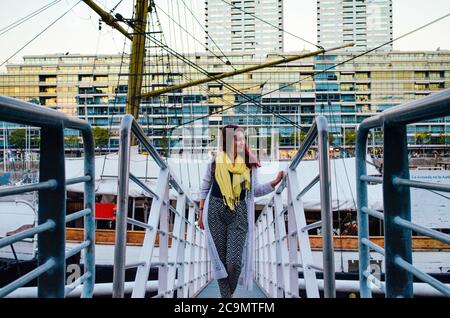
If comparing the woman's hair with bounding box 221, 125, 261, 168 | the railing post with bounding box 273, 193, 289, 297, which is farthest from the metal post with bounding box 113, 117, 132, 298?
the railing post with bounding box 273, 193, 289, 297

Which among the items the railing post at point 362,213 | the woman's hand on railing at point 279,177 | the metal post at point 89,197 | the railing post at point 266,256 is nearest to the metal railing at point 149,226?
the metal post at point 89,197

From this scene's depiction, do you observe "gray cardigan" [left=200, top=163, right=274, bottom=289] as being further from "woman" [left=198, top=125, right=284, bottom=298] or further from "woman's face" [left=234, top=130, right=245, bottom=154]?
"woman's face" [left=234, top=130, right=245, bottom=154]

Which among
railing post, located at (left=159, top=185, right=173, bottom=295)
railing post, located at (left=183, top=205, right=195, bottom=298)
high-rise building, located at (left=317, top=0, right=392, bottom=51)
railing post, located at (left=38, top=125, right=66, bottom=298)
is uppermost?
high-rise building, located at (left=317, top=0, right=392, bottom=51)

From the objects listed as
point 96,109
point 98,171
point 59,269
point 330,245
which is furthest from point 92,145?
point 96,109

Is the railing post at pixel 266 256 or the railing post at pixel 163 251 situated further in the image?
the railing post at pixel 266 256

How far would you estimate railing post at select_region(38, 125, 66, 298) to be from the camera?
1.06 meters

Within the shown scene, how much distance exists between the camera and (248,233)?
7.27 ft

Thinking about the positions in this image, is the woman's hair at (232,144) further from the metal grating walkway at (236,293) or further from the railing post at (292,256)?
the metal grating walkway at (236,293)

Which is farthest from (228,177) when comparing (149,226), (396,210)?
(396,210)

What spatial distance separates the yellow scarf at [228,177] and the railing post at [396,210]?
107 centimetres

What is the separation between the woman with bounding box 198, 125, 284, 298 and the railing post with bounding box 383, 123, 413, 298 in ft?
3.45

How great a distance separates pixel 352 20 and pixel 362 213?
12.1 ft

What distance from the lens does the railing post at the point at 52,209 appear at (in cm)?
106

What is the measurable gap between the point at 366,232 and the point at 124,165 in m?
0.76
